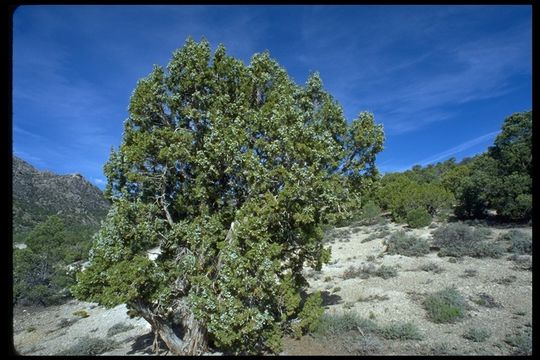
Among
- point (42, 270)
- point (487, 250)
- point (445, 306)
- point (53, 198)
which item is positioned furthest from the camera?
point (53, 198)

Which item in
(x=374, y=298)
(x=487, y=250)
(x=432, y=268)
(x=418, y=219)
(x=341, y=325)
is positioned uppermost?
(x=418, y=219)

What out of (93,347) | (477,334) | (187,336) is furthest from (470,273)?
(93,347)

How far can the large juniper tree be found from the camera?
8.76 m

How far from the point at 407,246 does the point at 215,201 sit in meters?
16.2

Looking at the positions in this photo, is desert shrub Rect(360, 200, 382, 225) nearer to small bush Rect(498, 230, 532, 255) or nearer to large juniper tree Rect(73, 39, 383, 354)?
small bush Rect(498, 230, 532, 255)

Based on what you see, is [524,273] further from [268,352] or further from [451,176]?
[451,176]

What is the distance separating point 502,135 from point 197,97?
15.5m

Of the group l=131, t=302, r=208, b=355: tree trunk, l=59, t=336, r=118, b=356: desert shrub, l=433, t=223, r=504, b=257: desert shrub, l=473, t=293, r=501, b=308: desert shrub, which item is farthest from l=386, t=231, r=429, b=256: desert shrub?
l=59, t=336, r=118, b=356: desert shrub

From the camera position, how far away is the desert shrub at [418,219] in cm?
3056

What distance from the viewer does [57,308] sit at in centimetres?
2758

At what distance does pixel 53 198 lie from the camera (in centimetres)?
7969

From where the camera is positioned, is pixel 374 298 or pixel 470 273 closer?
pixel 374 298

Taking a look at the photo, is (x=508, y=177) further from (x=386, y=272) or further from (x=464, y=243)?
(x=386, y=272)

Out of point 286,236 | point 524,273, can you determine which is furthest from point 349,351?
point 524,273
